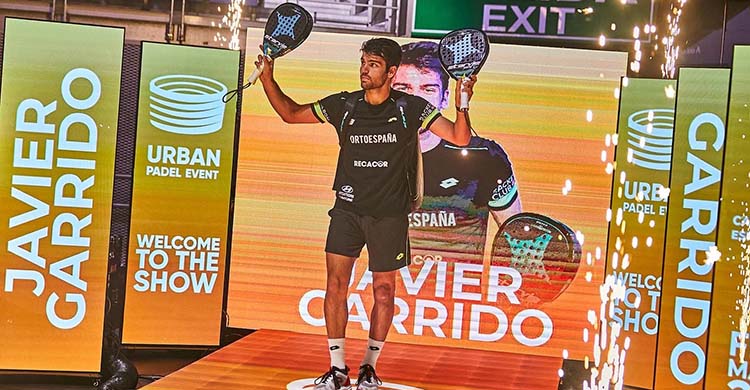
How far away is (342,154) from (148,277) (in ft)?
3.96

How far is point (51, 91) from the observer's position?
4977mm

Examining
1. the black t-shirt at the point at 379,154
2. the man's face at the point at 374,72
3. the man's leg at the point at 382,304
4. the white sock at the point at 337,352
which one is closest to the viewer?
the white sock at the point at 337,352

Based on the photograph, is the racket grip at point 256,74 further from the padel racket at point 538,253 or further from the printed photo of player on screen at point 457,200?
the padel racket at point 538,253

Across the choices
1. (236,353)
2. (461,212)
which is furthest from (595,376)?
(236,353)

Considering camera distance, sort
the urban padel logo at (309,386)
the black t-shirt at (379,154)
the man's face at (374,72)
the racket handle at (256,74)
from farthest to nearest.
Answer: the racket handle at (256,74)
the man's face at (374,72)
the black t-shirt at (379,154)
the urban padel logo at (309,386)

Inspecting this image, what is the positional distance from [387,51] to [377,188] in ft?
2.44

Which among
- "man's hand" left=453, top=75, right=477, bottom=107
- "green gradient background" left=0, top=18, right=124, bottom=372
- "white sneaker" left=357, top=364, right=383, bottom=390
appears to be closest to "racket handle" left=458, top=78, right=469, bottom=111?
"man's hand" left=453, top=75, right=477, bottom=107

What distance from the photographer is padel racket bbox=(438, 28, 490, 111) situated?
507 cm

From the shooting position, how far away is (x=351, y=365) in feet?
16.6

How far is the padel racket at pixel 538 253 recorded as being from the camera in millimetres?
5316

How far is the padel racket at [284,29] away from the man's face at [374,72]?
1.23 ft

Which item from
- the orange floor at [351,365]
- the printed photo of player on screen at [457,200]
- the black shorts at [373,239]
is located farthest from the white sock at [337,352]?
the printed photo of player on screen at [457,200]

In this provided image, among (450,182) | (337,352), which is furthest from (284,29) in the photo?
(337,352)

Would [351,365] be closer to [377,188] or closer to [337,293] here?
[337,293]
